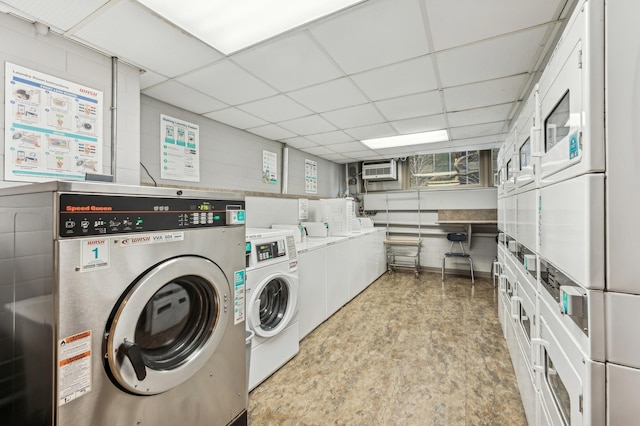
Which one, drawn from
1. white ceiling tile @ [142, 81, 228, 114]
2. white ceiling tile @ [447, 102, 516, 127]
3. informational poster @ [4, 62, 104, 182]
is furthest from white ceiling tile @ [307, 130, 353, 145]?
informational poster @ [4, 62, 104, 182]

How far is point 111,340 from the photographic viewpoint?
0.92 metres

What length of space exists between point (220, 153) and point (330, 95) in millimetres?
1436

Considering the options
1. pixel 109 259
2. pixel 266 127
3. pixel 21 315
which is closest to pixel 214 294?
pixel 109 259

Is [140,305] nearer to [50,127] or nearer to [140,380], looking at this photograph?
[140,380]

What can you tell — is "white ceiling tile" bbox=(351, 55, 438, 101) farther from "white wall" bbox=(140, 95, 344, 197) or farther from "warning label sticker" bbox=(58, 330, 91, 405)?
"warning label sticker" bbox=(58, 330, 91, 405)

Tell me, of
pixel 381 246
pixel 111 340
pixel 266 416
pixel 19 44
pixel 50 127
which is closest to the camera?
pixel 111 340

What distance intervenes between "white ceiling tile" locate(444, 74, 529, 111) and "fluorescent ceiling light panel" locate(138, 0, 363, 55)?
151cm

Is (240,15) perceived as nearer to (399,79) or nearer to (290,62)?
(290,62)

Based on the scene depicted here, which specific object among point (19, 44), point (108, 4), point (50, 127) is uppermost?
point (108, 4)

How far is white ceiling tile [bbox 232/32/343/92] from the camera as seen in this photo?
68.3 inches

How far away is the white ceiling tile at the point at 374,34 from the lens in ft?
4.78

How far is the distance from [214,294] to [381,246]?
4386 millimetres

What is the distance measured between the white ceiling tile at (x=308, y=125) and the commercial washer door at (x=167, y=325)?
2.27 m

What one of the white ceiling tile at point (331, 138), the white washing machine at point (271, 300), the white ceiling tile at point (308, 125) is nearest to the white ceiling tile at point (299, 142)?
the white ceiling tile at point (331, 138)
